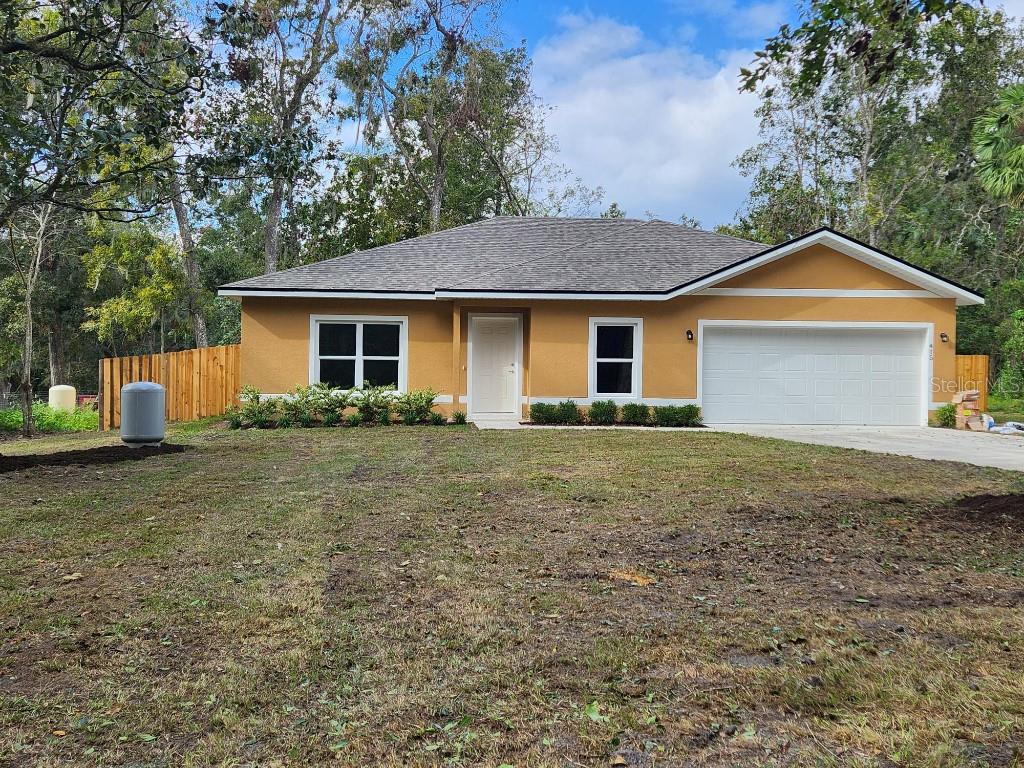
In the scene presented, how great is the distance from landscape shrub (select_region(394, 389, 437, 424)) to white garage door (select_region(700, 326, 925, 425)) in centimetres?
594

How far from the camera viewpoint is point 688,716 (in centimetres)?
275

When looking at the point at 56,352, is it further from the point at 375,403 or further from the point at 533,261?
the point at 533,261

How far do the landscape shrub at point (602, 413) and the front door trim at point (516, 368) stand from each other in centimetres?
179

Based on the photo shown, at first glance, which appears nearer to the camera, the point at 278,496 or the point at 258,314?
the point at 278,496

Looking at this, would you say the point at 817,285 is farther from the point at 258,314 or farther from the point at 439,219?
the point at 439,219

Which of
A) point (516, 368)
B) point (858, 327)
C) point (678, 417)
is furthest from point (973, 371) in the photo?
point (516, 368)

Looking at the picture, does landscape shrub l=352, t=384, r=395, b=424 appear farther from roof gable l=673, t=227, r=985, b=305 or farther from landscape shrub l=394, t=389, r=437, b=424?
roof gable l=673, t=227, r=985, b=305

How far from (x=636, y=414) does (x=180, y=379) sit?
33.1ft

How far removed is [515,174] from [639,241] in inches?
566

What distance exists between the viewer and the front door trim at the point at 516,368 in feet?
54.5

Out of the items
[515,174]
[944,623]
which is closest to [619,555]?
[944,623]

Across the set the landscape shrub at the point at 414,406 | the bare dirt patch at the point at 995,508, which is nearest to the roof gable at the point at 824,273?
the landscape shrub at the point at 414,406

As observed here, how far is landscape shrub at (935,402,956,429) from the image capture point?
15789mm

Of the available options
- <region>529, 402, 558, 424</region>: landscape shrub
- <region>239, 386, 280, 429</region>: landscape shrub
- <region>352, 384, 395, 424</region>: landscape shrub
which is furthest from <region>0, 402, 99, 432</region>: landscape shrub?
<region>529, 402, 558, 424</region>: landscape shrub
